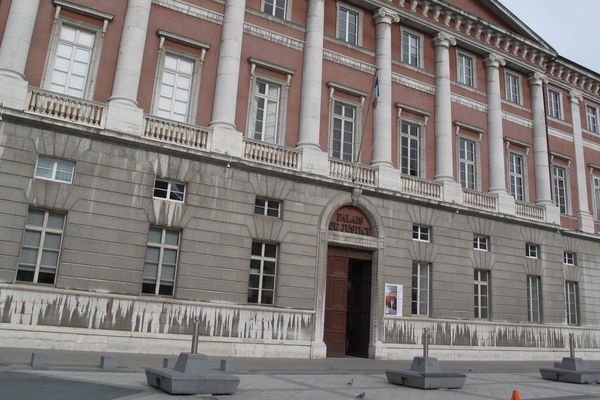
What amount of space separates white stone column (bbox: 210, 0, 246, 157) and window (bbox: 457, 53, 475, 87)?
1255cm

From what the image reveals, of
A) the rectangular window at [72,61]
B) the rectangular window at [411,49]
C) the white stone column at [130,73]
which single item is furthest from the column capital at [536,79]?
the rectangular window at [72,61]

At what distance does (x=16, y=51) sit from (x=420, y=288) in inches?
696

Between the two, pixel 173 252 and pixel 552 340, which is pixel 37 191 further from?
pixel 552 340

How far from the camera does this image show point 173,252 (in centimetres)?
1761

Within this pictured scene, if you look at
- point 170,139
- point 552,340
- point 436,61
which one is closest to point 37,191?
point 170,139

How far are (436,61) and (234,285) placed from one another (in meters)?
15.7

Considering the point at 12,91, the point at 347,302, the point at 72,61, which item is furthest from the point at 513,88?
the point at 12,91

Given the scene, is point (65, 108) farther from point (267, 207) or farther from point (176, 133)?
point (267, 207)

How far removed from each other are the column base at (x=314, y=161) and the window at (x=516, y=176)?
12283 mm

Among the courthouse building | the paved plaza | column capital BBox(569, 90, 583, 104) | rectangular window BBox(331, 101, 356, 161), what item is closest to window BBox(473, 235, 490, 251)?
the courthouse building

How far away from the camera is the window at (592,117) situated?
33.3 meters

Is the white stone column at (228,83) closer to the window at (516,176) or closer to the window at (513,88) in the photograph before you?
the window at (516,176)

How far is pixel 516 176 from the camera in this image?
2828cm

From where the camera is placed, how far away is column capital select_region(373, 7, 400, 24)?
24.5 meters
